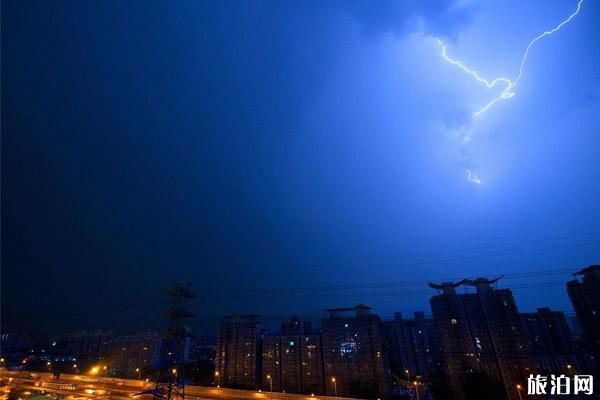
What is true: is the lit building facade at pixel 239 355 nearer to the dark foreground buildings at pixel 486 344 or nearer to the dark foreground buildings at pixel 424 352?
the dark foreground buildings at pixel 424 352

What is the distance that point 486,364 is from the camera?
175 ft

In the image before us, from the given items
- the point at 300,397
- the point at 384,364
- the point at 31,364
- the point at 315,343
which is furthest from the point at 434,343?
the point at 31,364

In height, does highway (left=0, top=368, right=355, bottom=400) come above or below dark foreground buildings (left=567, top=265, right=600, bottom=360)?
below

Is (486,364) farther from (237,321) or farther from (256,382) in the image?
(237,321)

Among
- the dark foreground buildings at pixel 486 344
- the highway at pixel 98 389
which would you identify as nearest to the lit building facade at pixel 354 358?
the dark foreground buildings at pixel 486 344

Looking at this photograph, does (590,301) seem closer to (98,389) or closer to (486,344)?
(486,344)

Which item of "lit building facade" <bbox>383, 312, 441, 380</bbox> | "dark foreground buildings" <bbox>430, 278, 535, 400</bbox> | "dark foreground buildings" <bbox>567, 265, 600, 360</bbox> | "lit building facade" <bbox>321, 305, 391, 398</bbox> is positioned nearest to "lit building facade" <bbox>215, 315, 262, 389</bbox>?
"lit building facade" <bbox>321, 305, 391, 398</bbox>

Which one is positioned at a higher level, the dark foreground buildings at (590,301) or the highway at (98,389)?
the dark foreground buildings at (590,301)

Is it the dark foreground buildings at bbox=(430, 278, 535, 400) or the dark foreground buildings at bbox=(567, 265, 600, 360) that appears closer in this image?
the dark foreground buildings at bbox=(430, 278, 535, 400)

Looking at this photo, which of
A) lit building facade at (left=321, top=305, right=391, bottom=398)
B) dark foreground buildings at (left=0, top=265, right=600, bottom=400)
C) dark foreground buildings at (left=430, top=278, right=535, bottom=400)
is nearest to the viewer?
dark foreground buildings at (left=430, top=278, right=535, bottom=400)

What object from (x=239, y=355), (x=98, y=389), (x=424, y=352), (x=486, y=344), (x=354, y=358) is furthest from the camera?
(x=424, y=352)

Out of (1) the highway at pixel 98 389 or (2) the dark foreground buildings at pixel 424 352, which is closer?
(1) the highway at pixel 98 389

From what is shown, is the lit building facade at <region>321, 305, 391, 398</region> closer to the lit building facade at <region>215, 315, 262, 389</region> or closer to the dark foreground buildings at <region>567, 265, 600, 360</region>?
the lit building facade at <region>215, 315, 262, 389</region>

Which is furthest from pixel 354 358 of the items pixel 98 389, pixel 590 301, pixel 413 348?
pixel 590 301
